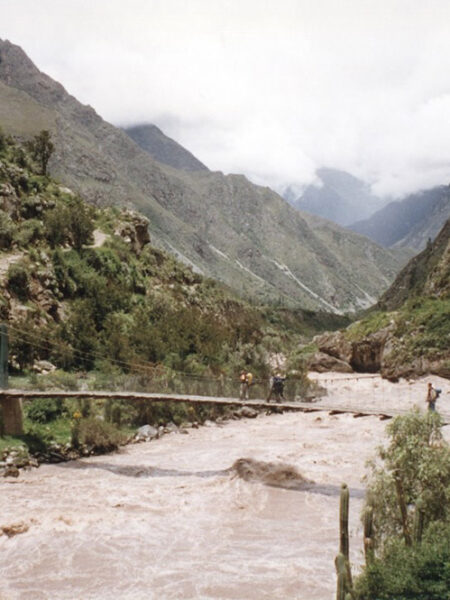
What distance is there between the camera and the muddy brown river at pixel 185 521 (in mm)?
10391

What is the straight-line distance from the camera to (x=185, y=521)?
13.7 metres

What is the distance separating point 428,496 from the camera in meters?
9.36

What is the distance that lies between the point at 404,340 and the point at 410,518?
30782 mm

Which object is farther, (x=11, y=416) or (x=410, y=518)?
(x=11, y=416)

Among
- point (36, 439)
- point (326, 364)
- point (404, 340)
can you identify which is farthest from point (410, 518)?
point (326, 364)

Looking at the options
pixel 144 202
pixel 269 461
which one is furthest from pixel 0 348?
pixel 144 202

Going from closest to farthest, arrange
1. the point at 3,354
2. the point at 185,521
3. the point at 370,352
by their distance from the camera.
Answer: the point at 185,521 → the point at 3,354 → the point at 370,352

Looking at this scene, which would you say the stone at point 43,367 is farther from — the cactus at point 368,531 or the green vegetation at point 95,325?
the cactus at point 368,531

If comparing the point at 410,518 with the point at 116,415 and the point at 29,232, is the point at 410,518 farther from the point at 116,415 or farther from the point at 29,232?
the point at 29,232

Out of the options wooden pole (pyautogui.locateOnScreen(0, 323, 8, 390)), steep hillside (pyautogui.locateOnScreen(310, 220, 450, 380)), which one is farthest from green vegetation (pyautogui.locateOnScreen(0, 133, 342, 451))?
steep hillside (pyautogui.locateOnScreen(310, 220, 450, 380))

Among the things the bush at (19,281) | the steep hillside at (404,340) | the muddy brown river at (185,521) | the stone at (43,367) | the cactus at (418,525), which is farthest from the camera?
the steep hillside at (404,340)

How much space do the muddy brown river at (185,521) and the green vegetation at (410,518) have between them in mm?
1905

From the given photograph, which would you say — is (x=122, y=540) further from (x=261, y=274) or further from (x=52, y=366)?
(x=261, y=274)

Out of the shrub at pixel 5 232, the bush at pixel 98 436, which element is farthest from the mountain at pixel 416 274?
the bush at pixel 98 436
